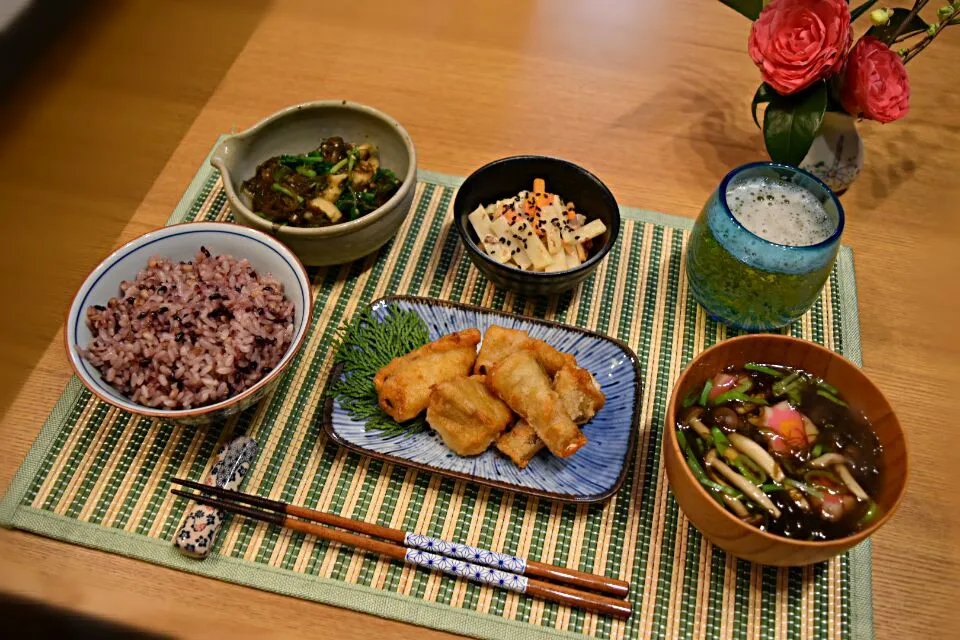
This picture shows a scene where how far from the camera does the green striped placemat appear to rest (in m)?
1.47

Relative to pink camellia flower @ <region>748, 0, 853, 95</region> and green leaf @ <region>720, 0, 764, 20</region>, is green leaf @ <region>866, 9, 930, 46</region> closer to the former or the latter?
pink camellia flower @ <region>748, 0, 853, 95</region>

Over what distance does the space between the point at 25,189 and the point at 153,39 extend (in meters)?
0.83

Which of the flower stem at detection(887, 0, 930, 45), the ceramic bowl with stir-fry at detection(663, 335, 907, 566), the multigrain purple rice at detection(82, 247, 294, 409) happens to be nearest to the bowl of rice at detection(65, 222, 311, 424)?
the multigrain purple rice at detection(82, 247, 294, 409)

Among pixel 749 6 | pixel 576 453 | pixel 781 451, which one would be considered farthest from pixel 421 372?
pixel 749 6

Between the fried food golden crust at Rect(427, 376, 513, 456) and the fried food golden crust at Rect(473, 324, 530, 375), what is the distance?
104 mm

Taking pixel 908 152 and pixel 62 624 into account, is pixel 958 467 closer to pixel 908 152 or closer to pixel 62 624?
pixel 908 152

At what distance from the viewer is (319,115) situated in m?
2.09

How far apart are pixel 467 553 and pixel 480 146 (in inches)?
55.7

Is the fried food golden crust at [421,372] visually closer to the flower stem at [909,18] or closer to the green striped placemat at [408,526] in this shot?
the green striped placemat at [408,526]

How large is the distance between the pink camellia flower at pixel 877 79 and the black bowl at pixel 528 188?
743 mm

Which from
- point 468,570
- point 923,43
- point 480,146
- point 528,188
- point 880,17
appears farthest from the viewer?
point 480,146

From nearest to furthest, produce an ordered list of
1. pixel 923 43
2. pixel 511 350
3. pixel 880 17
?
pixel 511 350
pixel 880 17
pixel 923 43

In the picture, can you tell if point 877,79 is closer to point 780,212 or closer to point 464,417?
point 780,212

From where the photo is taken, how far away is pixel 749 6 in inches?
79.0
